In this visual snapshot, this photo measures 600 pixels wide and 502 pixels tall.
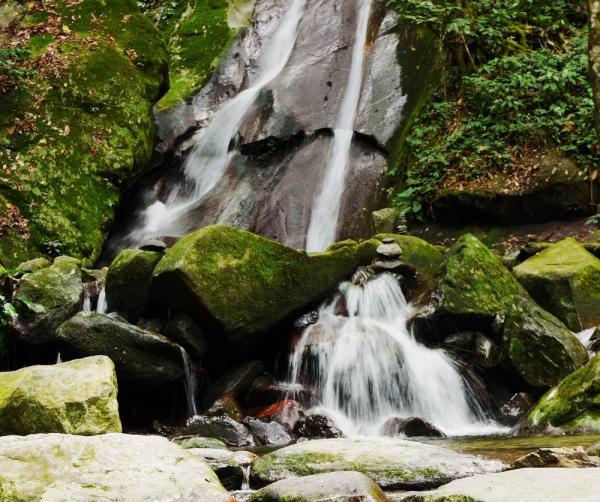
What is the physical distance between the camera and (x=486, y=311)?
7082mm

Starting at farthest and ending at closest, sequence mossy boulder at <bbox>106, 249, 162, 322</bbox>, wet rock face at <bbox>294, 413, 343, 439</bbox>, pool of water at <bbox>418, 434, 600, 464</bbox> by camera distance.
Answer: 1. mossy boulder at <bbox>106, 249, 162, 322</bbox>
2. wet rock face at <bbox>294, 413, 343, 439</bbox>
3. pool of water at <bbox>418, 434, 600, 464</bbox>

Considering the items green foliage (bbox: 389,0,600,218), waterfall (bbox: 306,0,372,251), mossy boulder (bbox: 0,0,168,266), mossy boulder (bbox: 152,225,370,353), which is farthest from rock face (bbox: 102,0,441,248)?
mossy boulder (bbox: 152,225,370,353)

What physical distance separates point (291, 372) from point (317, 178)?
5829 millimetres

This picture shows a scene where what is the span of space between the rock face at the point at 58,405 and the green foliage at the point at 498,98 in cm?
766

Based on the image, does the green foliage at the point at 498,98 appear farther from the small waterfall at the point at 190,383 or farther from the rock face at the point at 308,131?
the small waterfall at the point at 190,383

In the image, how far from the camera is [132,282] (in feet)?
26.0

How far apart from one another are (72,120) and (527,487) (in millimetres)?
11232

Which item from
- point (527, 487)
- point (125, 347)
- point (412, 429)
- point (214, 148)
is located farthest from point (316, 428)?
point (214, 148)

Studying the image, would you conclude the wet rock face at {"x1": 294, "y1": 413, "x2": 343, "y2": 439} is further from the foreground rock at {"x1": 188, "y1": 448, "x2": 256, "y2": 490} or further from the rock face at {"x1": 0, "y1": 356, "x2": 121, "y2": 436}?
the rock face at {"x1": 0, "y1": 356, "x2": 121, "y2": 436}

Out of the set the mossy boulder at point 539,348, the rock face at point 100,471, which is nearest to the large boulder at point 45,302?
the rock face at point 100,471

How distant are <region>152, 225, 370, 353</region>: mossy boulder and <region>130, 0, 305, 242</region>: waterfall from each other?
16.9 feet

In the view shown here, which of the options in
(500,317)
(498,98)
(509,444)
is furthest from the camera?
→ (498,98)

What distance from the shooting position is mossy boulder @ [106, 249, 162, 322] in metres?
7.88

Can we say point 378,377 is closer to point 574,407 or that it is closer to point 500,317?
point 500,317
